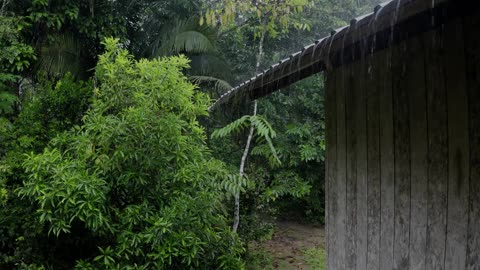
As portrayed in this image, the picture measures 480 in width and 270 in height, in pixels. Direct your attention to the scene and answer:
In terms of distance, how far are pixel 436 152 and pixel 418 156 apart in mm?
153

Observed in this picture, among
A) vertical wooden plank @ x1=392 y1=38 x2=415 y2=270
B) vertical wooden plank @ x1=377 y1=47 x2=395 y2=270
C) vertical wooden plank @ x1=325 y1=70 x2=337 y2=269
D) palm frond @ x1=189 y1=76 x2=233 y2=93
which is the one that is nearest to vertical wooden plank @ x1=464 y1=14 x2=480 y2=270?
vertical wooden plank @ x1=392 y1=38 x2=415 y2=270

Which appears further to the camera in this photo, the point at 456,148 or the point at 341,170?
the point at 341,170

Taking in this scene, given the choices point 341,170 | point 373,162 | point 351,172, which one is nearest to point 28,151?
point 341,170

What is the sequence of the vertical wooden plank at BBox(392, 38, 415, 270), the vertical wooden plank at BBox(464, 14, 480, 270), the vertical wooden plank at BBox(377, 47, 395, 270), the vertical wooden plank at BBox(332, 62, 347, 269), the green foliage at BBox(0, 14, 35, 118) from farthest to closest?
the green foliage at BBox(0, 14, 35, 118) < the vertical wooden plank at BBox(332, 62, 347, 269) < the vertical wooden plank at BBox(377, 47, 395, 270) < the vertical wooden plank at BBox(392, 38, 415, 270) < the vertical wooden plank at BBox(464, 14, 480, 270)

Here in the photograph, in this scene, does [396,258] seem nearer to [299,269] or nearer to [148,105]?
[148,105]

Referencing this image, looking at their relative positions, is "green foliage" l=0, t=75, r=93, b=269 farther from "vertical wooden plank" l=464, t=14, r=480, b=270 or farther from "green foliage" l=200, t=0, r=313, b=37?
"vertical wooden plank" l=464, t=14, r=480, b=270

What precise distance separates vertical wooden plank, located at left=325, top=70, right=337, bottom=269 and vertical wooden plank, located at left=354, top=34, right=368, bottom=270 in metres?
0.40

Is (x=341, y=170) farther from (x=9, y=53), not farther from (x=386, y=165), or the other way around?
(x=9, y=53)

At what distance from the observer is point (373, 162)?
8.64ft

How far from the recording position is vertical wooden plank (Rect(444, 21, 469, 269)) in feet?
6.04

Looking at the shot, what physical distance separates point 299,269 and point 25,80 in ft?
23.8

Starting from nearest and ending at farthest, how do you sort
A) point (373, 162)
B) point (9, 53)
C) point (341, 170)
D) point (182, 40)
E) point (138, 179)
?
point (373, 162)
point (341, 170)
point (138, 179)
point (9, 53)
point (182, 40)

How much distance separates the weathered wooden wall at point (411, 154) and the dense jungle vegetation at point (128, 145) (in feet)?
5.52

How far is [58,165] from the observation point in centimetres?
449
